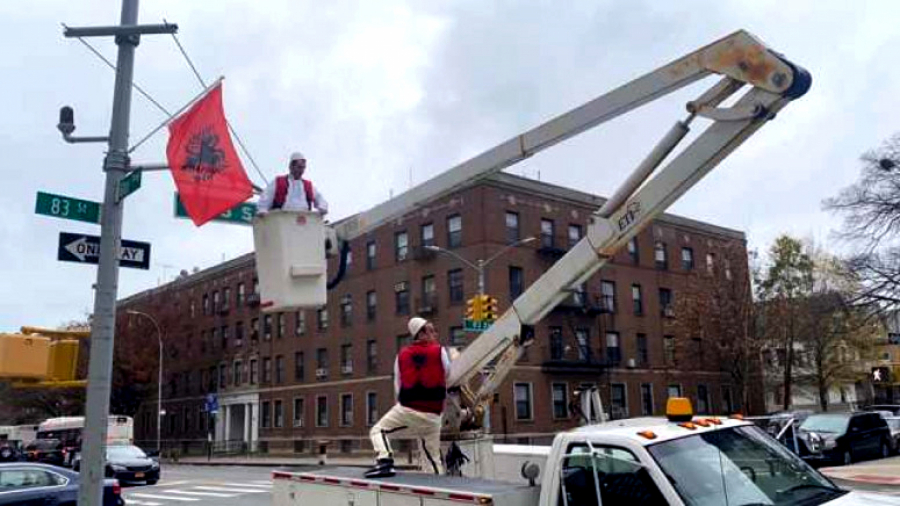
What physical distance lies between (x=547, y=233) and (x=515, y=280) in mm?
3864

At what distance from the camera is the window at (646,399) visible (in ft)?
161

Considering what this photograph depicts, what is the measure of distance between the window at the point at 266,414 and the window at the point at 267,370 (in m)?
1.53

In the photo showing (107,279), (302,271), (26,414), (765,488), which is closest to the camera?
(765,488)

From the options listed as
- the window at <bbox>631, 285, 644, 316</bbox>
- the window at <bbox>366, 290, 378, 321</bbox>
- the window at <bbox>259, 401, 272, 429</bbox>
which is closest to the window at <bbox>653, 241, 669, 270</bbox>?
the window at <bbox>631, 285, 644, 316</bbox>

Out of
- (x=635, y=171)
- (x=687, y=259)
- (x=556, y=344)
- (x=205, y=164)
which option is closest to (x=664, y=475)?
(x=635, y=171)

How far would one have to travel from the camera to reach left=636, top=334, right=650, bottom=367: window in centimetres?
4925

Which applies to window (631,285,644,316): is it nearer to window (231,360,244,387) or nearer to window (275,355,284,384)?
window (275,355,284,384)

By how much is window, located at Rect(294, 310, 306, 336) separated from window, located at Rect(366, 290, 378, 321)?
22.8 feet

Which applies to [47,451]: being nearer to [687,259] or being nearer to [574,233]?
[574,233]

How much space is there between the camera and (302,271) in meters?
6.78

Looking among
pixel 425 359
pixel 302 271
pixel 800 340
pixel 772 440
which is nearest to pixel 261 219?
pixel 302 271

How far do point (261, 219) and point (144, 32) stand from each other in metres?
2.56

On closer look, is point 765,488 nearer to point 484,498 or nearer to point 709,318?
point 484,498

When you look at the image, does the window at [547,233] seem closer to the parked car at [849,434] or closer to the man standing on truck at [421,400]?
the parked car at [849,434]
